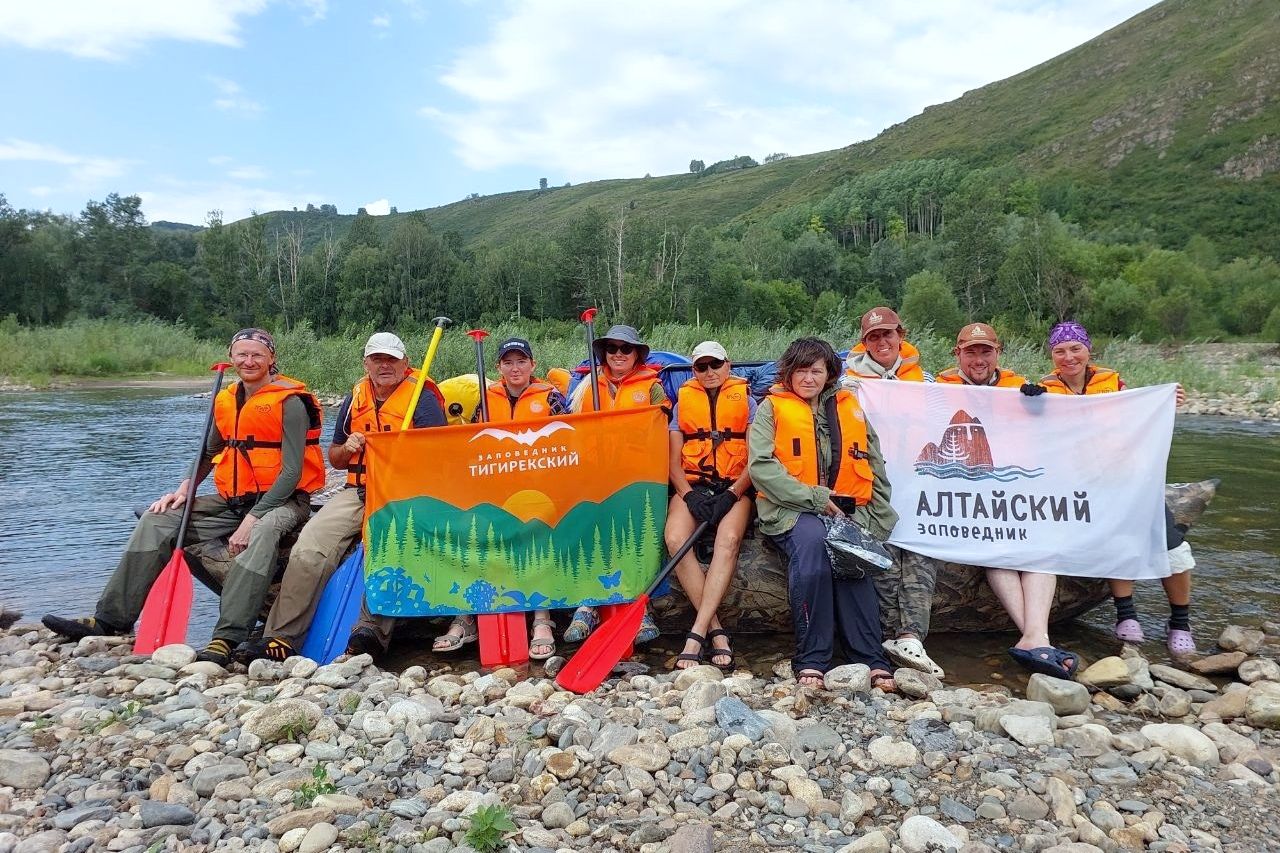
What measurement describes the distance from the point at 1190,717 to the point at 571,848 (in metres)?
3.35

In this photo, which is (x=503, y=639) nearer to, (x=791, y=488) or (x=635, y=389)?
(x=635, y=389)

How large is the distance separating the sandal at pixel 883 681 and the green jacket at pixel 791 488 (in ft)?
2.62

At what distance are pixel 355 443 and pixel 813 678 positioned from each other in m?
3.07

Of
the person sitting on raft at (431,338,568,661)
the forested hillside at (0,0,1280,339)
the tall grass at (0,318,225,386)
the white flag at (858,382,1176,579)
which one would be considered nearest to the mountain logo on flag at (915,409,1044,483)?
the white flag at (858,382,1176,579)

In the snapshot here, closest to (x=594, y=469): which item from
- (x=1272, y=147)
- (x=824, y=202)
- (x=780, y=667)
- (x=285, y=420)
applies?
(x=780, y=667)

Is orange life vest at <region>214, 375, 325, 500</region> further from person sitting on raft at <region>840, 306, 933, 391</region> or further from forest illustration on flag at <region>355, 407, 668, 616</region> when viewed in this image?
person sitting on raft at <region>840, 306, 933, 391</region>

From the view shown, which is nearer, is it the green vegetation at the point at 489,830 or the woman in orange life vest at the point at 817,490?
the green vegetation at the point at 489,830

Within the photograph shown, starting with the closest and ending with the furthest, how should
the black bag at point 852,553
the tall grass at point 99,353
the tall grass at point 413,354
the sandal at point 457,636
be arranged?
the black bag at point 852,553 → the sandal at point 457,636 → the tall grass at point 413,354 → the tall grass at point 99,353

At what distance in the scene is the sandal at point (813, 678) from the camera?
13.7ft

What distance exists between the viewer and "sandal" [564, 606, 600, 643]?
16.3 ft

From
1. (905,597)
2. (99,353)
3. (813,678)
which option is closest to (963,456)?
(905,597)

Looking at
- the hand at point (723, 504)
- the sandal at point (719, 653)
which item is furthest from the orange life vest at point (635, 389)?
the sandal at point (719, 653)

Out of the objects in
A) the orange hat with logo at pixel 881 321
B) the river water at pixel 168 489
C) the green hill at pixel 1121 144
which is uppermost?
the green hill at pixel 1121 144

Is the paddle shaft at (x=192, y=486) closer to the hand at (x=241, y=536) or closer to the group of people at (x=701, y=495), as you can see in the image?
the group of people at (x=701, y=495)
